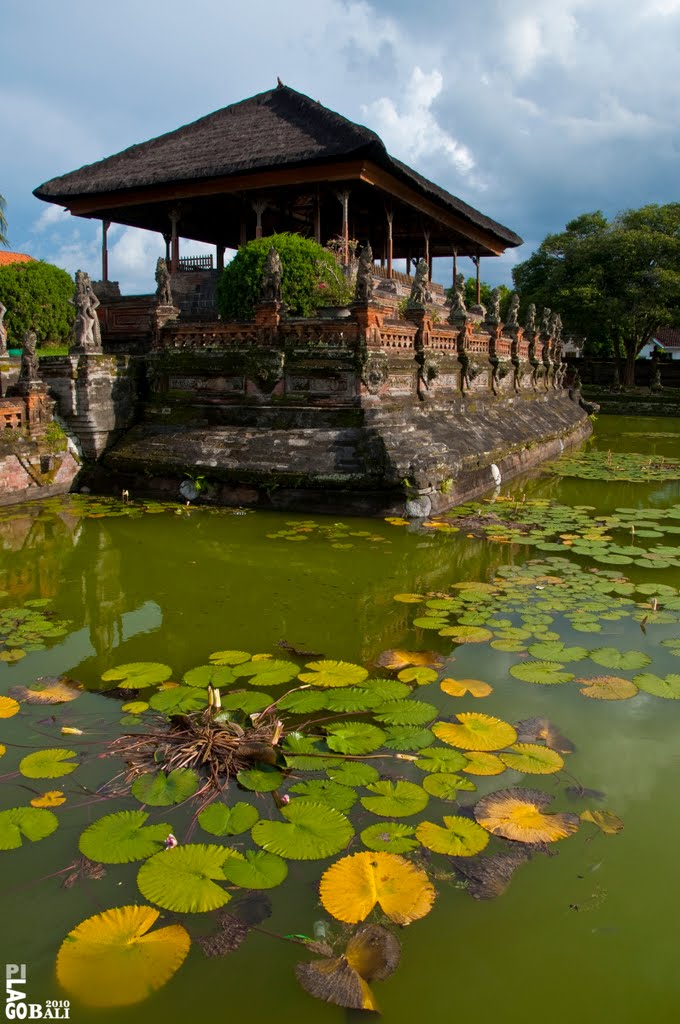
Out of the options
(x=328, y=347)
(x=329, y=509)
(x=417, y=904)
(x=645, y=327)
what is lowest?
(x=417, y=904)

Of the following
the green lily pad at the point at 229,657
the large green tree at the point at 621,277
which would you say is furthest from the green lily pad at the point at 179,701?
the large green tree at the point at 621,277

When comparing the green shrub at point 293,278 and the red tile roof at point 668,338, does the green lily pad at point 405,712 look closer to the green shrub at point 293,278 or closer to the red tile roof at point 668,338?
the green shrub at point 293,278

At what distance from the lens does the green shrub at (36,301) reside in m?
17.8

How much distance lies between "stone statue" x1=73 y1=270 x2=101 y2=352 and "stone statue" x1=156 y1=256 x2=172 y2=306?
3.09ft

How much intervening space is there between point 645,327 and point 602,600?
2862 cm

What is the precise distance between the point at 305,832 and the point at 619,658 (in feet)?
8.37

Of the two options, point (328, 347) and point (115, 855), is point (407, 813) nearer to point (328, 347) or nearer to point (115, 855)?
point (115, 855)

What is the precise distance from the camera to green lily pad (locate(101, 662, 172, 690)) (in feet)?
14.1

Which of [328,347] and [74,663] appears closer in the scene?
[74,663]

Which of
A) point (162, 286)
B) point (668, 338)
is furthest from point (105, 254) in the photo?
point (668, 338)

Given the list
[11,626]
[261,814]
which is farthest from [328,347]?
[261,814]

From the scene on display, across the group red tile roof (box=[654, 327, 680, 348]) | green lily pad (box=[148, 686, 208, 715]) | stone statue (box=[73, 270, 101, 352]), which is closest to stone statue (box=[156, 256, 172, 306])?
stone statue (box=[73, 270, 101, 352])

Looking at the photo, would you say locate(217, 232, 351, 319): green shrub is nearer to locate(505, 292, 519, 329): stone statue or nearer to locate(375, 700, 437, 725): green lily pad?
locate(505, 292, 519, 329): stone statue

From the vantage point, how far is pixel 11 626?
5.20 metres
